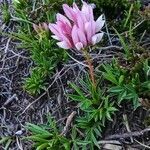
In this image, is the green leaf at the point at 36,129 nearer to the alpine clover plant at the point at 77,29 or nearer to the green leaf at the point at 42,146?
the green leaf at the point at 42,146

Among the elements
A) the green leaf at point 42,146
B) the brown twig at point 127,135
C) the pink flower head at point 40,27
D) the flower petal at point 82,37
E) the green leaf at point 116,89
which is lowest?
the brown twig at point 127,135

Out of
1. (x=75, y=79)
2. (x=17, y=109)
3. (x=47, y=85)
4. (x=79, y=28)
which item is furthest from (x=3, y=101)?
(x=79, y=28)

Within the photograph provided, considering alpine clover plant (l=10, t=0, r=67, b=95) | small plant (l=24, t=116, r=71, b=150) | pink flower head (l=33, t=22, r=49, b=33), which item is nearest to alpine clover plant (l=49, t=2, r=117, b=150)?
small plant (l=24, t=116, r=71, b=150)

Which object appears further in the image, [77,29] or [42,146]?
[42,146]

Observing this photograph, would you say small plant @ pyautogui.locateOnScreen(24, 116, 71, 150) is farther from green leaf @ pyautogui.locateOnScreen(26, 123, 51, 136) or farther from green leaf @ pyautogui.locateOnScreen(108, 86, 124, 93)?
green leaf @ pyautogui.locateOnScreen(108, 86, 124, 93)

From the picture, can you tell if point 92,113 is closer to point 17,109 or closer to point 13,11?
point 17,109

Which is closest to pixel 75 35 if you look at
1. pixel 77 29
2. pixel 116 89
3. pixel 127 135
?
pixel 77 29

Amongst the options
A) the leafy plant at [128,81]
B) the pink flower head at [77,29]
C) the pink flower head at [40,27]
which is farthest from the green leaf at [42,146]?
the pink flower head at [40,27]

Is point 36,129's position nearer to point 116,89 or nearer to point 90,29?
point 116,89
